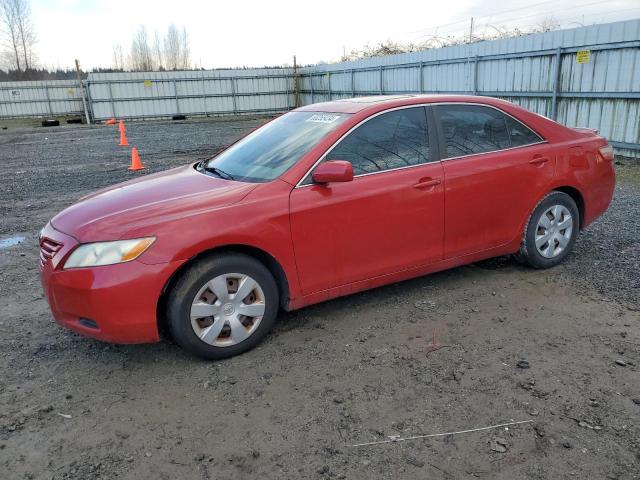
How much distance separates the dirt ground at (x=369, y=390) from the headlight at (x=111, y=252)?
2.62 feet

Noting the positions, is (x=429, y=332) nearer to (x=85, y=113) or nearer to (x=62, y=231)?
(x=62, y=231)

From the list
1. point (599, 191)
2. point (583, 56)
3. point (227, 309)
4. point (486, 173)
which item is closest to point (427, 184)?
point (486, 173)

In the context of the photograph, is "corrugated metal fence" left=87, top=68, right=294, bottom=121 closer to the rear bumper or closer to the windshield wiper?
the rear bumper

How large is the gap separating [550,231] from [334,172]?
2.41 meters

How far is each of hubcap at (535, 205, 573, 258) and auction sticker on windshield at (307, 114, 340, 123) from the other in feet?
6.99

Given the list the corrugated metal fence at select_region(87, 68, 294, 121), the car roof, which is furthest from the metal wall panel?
the car roof

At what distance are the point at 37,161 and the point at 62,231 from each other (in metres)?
13.2

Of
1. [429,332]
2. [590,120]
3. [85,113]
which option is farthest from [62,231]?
[85,113]

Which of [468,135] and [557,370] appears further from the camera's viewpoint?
[468,135]

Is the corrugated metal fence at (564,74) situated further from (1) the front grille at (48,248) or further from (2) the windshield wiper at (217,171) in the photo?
(1) the front grille at (48,248)

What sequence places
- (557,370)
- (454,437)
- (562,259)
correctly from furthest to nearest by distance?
(562,259) → (557,370) → (454,437)

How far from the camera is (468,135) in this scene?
447 cm

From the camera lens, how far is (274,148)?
166 inches

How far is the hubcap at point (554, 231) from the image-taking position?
483 centimetres
